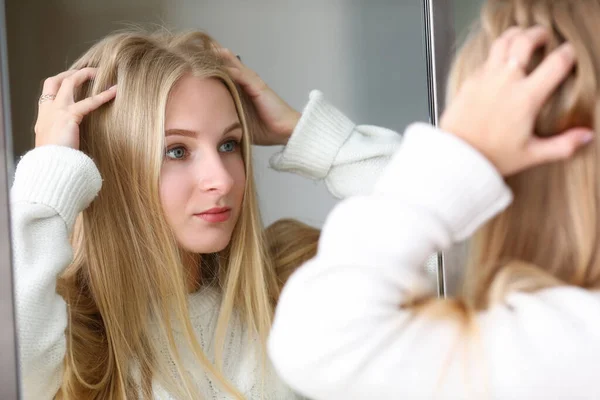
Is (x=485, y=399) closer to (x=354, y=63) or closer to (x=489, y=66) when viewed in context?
(x=489, y=66)

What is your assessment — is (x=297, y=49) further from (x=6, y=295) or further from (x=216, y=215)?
(x=6, y=295)

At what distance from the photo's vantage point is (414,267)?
512mm

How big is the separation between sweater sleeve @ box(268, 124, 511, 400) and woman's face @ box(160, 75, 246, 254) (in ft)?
0.86

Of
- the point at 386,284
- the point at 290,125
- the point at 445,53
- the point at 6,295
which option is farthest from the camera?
the point at 290,125

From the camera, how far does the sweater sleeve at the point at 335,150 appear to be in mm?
807

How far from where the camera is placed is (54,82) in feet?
2.40

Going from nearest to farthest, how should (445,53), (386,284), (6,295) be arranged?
(386,284) → (6,295) → (445,53)

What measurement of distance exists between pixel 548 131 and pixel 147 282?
0.42 metres

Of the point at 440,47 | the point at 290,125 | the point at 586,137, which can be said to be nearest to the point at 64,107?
the point at 290,125

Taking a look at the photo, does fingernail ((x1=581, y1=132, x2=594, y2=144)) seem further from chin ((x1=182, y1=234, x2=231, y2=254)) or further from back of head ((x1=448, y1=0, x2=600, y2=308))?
chin ((x1=182, y1=234, x2=231, y2=254))

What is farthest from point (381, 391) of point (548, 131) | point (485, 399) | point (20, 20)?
point (20, 20)

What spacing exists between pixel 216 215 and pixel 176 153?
0.08m

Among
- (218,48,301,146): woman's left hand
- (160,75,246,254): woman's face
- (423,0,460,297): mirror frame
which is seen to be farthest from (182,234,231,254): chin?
(423,0,460,297): mirror frame

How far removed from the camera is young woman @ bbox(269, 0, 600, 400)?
479 millimetres
